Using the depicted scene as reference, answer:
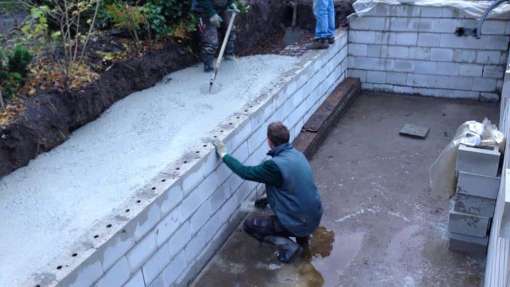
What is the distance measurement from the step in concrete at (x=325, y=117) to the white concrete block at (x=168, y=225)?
85.2 inches

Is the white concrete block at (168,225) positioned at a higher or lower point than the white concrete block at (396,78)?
higher

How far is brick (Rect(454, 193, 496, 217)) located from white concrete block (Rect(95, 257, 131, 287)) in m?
2.51

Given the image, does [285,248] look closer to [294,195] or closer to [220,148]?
[294,195]

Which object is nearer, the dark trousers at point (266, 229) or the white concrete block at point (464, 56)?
the dark trousers at point (266, 229)

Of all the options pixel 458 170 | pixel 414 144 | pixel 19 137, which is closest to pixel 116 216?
pixel 19 137

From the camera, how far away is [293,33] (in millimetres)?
7203

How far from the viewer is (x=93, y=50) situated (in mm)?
4949

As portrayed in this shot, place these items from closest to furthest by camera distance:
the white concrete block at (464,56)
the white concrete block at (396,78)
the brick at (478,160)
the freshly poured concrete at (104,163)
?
the freshly poured concrete at (104,163)
the brick at (478,160)
the white concrete block at (464,56)
the white concrete block at (396,78)

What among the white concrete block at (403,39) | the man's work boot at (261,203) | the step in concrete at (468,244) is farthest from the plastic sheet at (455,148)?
the white concrete block at (403,39)

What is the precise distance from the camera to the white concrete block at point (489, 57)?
6.35 meters

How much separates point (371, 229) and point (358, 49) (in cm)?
355

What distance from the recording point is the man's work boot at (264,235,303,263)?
3752mm

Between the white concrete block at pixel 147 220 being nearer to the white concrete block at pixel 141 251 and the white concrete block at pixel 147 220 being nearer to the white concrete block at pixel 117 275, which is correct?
the white concrete block at pixel 141 251

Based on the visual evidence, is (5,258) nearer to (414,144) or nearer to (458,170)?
(458,170)
